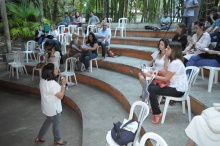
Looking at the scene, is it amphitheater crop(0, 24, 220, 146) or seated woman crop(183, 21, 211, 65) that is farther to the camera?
seated woman crop(183, 21, 211, 65)

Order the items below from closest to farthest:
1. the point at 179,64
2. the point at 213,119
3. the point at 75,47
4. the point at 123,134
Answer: the point at 213,119, the point at 123,134, the point at 179,64, the point at 75,47

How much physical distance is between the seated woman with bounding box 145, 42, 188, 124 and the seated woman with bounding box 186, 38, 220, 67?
2.92ft

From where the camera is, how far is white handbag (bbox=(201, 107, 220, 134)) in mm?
1818

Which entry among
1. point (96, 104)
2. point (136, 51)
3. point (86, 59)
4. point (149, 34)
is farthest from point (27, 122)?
point (149, 34)

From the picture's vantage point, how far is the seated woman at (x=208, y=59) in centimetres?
352

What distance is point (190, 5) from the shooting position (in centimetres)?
555

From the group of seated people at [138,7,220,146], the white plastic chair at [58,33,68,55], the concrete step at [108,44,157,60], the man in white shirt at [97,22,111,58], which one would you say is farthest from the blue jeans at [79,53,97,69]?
the group of seated people at [138,7,220,146]

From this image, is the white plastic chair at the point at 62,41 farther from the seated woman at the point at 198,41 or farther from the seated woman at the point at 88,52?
the seated woman at the point at 198,41

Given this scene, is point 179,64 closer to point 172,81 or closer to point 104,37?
point 172,81

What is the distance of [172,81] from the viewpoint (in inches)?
116

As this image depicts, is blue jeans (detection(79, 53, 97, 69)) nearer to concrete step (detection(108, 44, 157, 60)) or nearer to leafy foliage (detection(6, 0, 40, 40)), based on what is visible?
concrete step (detection(108, 44, 157, 60))

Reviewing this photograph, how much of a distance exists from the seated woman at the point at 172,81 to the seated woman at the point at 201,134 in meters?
0.93

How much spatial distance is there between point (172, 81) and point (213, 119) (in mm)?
1127

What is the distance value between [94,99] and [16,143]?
5.56ft
